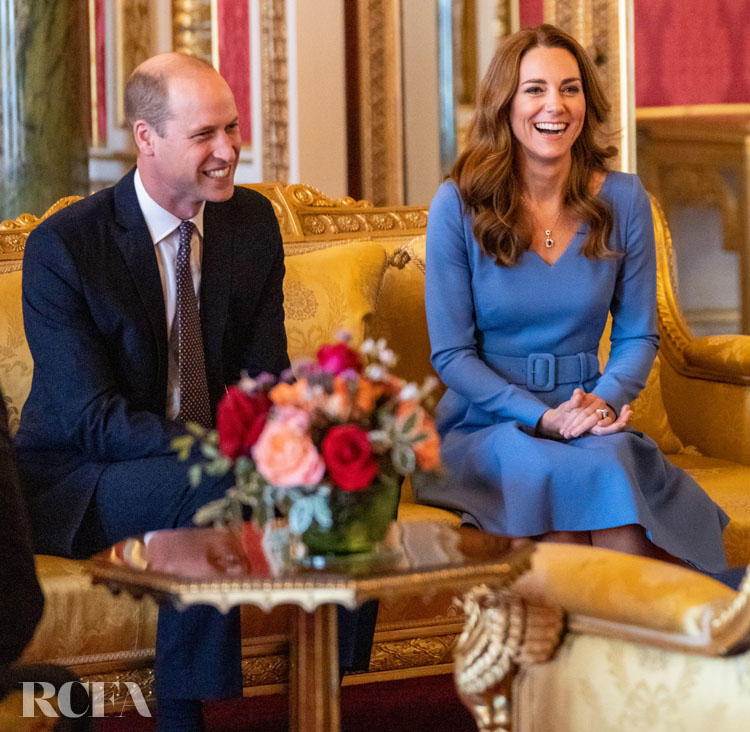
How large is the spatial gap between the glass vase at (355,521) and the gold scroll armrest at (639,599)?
0.21 m

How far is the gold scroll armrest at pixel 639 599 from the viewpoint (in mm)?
1452

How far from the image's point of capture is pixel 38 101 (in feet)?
13.6

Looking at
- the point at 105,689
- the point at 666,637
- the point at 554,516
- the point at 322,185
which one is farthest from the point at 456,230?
the point at 322,185

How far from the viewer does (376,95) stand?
582 cm

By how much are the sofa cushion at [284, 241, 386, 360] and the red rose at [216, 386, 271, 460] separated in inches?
51.0

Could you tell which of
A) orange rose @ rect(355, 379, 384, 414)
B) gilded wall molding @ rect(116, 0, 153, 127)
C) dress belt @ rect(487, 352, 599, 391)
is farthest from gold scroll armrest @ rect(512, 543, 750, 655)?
gilded wall molding @ rect(116, 0, 153, 127)

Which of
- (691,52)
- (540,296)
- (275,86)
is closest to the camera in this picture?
(540,296)

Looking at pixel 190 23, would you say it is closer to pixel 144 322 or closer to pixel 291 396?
pixel 144 322

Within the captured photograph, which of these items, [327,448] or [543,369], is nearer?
[327,448]

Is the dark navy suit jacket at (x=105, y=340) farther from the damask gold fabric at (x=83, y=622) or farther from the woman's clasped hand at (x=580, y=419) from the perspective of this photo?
the woman's clasped hand at (x=580, y=419)

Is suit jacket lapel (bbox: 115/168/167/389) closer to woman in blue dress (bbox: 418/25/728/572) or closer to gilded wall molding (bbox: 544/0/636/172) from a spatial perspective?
woman in blue dress (bbox: 418/25/728/572)

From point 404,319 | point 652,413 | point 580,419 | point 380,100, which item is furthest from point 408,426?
point 380,100

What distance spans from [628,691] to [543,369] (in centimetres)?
128

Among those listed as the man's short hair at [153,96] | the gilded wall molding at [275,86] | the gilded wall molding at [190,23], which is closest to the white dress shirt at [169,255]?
the man's short hair at [153,96]
